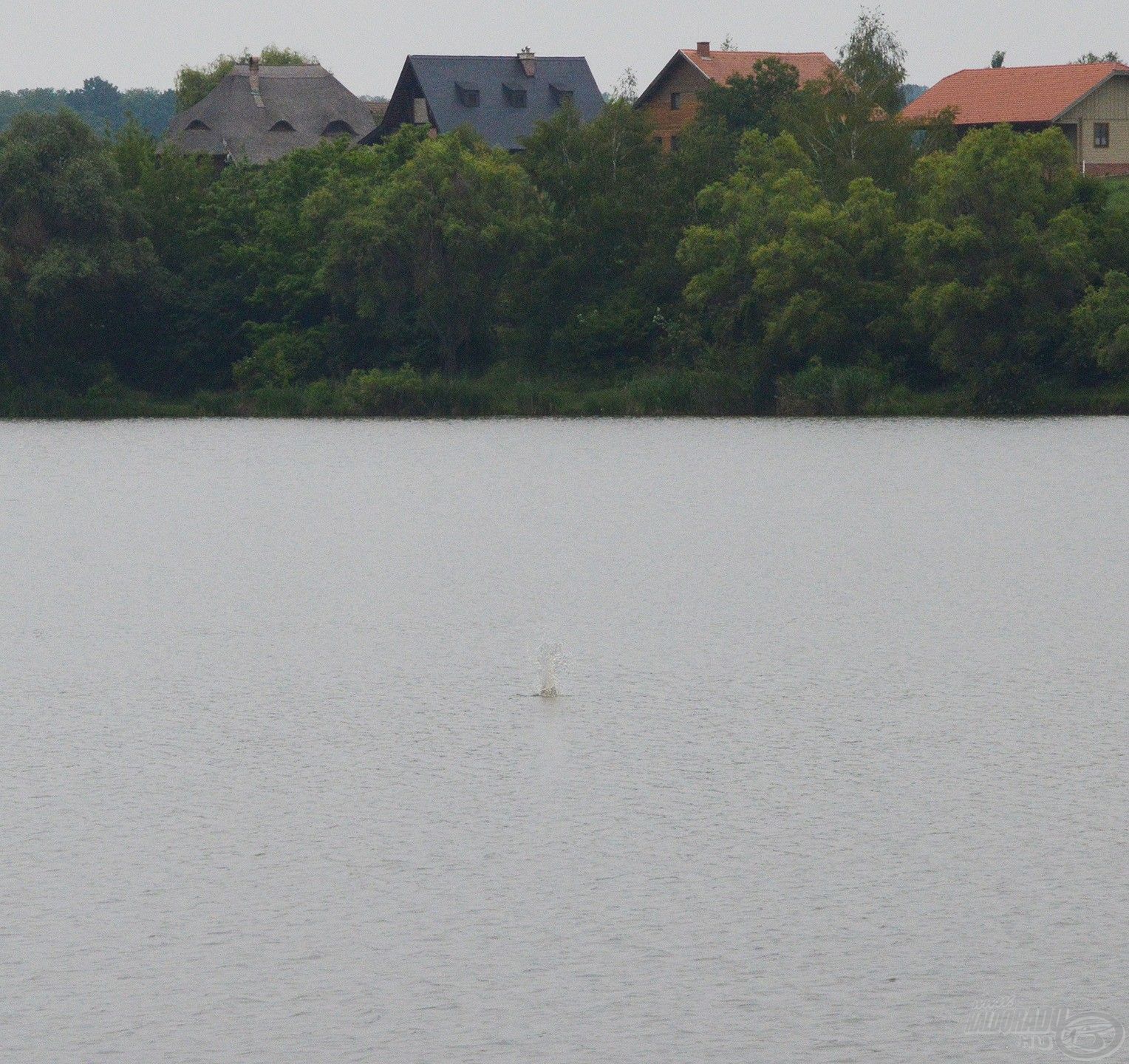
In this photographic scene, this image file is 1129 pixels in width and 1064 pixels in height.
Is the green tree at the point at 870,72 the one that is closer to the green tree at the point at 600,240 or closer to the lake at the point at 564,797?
the green tree at the point at 600,240

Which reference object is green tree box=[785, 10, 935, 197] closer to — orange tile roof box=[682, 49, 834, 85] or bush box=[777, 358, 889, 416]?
bush box=[777, 358, 889, 416]

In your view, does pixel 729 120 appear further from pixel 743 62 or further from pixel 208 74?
pixel 208 74

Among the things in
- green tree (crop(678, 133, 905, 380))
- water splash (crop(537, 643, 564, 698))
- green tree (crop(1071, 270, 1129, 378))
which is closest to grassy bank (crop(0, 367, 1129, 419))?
green tree (crop(1071, 270, 1129, 378))

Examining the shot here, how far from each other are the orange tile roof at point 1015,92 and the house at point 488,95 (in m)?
18.5

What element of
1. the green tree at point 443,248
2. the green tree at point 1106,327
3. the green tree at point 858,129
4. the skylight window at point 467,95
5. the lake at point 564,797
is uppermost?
the skylight window at point 467,95

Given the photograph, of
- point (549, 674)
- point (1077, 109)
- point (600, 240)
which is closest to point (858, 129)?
point (600, 240)

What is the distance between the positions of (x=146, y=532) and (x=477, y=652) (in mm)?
15623

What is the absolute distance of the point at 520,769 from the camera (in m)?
14.7

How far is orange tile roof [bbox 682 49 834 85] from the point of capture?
106 meters

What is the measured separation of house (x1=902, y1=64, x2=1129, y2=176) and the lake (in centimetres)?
7137

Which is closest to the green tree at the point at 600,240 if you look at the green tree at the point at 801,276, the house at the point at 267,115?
the green tree at the point at 801,276

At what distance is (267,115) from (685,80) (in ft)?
76.5

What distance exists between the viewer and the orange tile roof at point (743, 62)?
10588 centimetres

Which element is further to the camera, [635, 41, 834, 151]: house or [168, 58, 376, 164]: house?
[168, 58, 376, 164]: house
